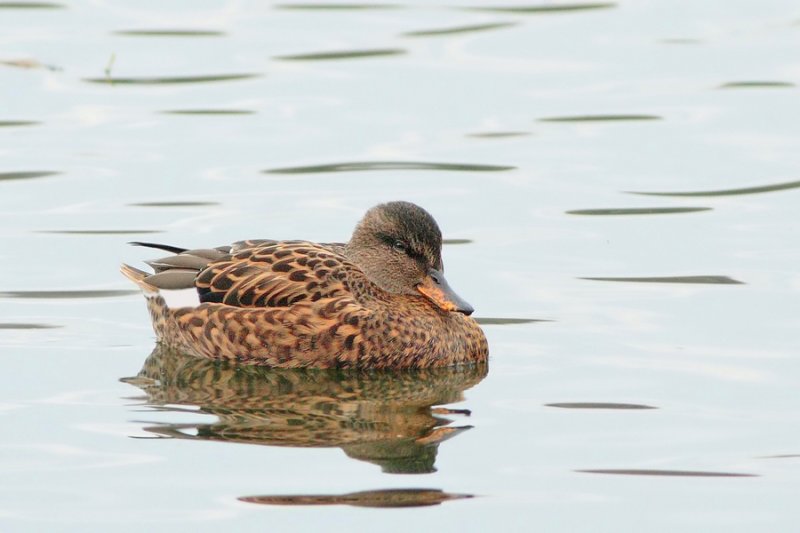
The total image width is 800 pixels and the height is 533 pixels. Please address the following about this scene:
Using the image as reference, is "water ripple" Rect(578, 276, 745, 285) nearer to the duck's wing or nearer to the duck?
the duck

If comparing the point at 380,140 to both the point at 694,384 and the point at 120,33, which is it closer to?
the point at 120,33

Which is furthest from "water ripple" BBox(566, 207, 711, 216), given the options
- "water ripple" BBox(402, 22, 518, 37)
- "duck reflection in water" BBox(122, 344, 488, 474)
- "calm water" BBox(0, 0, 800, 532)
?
"water ripple" BBox(402, 22, 518, 37)

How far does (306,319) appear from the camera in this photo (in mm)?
10578

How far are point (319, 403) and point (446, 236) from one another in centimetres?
381

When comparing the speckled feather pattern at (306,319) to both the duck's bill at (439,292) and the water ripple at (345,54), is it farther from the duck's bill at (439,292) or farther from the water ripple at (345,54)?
the water ripple at (345,54)

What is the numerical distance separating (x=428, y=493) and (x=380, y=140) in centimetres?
825

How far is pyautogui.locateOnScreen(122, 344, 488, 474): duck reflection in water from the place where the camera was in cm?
879

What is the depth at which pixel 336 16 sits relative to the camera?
20641 millimetres

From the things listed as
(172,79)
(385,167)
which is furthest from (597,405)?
(172,79)

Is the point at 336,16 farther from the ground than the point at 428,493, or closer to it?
farther from the ground

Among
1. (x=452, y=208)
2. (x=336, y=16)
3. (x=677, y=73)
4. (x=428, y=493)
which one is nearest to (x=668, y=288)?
(x=452, y=208)

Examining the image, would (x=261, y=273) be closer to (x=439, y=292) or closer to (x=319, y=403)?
(x=439, y=292)

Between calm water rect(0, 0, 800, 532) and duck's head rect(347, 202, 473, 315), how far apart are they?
56cm

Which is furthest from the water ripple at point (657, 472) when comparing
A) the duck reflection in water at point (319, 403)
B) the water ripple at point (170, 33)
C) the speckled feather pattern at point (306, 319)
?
the water ripple at point (170, 33)
